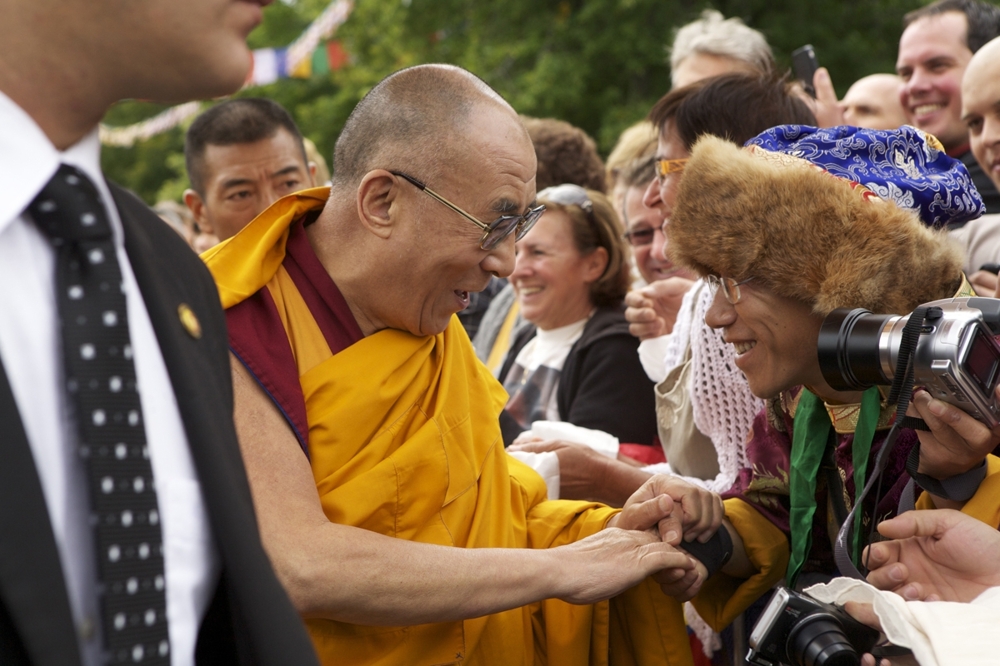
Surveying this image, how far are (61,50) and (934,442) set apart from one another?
5.68 ft

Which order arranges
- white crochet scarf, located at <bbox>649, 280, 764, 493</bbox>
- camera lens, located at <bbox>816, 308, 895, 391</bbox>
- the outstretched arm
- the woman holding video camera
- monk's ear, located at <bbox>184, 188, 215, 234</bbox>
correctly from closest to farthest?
1. camera lens, located at <bbox>816, 308, 895, 391</bbox>
2. the outstretched arm
3. the woman holding video camera
4. white crochet scarf, located at <bbox>649, 280, 764, 493</bbox>
5. monk's ear, located at <bbox>184, 188, 215, 234</bbox>

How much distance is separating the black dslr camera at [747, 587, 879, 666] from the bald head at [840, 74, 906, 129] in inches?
139

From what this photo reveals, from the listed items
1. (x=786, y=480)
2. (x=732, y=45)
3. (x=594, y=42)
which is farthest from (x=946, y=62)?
(x=594, y=42)

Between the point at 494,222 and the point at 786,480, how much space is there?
1086 millimetres

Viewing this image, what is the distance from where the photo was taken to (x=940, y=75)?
15.3ft

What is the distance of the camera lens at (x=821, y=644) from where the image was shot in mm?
1887

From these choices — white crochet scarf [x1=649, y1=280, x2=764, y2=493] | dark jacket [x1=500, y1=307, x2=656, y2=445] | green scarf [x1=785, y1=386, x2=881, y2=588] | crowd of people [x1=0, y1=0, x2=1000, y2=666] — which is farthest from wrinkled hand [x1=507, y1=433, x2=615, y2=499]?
green scarf [x1=785, y1=386, x2=881, y2=588]

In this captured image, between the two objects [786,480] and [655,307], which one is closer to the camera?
[786,480]

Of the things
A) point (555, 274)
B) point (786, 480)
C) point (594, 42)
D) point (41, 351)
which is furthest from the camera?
point (594, 42)

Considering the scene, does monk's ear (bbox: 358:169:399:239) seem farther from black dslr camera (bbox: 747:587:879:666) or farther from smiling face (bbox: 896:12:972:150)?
smiling face (bbox: 896:12:972:150)

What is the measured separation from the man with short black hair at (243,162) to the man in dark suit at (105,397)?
328 centimetres

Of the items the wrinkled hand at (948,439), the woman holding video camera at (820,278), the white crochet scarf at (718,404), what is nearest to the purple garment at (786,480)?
the woman holding video camera at (820,278)

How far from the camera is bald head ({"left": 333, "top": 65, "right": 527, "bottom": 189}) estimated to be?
2506 millimetres

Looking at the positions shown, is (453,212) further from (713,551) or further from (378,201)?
(713,551)
